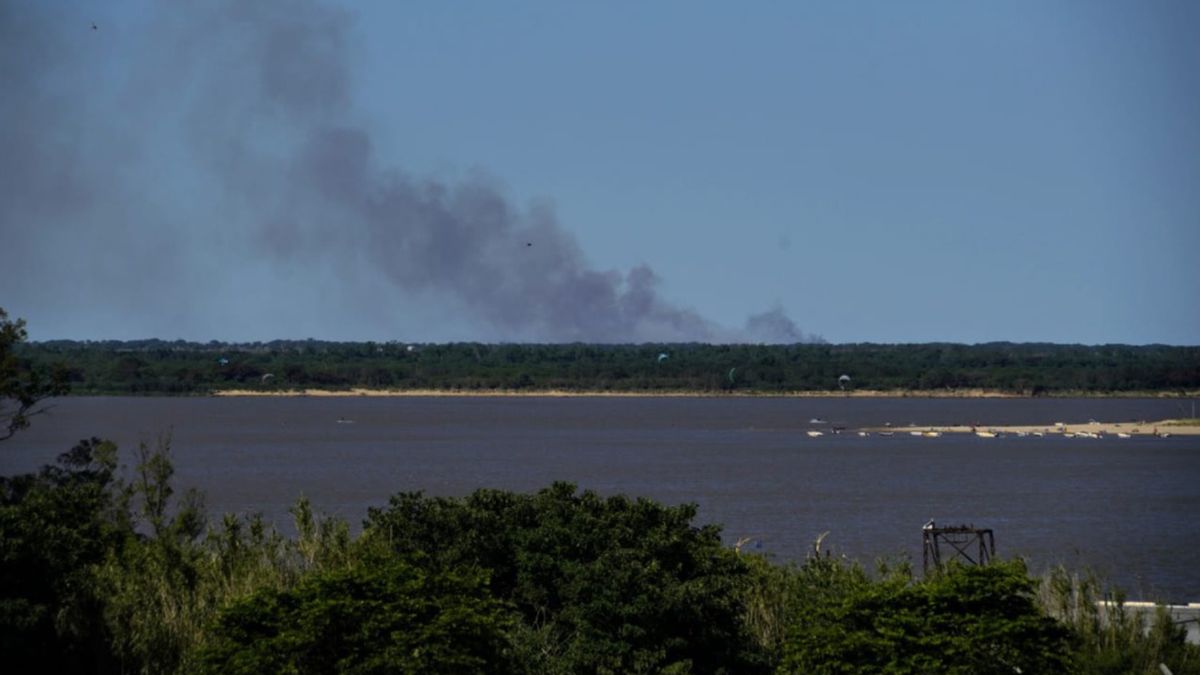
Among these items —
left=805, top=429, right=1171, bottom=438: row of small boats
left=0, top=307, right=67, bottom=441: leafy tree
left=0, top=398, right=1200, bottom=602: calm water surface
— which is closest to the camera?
left=0, top=307, right=67, bottom=441: leafy tree

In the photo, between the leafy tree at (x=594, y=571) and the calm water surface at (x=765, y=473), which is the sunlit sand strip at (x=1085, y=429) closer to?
the calm water surface at (x=765, y=473)

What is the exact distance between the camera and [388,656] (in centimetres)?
1941

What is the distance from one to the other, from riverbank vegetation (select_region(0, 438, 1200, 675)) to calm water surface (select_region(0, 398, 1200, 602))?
16902 millimetres

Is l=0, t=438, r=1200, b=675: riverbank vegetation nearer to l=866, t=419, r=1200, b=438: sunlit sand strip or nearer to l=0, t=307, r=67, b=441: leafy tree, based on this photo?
l=0, t=307, r=67, b=441: leafy tree

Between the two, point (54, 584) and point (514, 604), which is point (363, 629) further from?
point (54, 584)

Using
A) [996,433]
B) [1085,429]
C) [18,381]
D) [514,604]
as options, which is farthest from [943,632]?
[1085,429]

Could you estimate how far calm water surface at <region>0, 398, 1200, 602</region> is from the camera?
54594mm

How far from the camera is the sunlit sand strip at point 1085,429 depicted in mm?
132000

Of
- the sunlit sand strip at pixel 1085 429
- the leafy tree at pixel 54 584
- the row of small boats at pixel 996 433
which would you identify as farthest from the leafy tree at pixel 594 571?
the sunlit sand strip at pixel 1085 429

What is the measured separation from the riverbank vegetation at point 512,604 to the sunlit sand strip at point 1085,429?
353ft

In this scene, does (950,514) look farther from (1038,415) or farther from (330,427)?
(1038,415)

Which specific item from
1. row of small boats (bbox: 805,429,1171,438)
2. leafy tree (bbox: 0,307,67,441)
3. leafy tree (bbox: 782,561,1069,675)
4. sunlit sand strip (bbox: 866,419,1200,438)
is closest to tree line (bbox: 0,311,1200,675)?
leafy tree (bbox: 782,561,1069,675)

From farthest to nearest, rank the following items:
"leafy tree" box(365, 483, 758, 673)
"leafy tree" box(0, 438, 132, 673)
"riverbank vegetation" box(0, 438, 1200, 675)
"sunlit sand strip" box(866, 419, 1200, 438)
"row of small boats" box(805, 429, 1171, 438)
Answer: "sunlit sand strip" box(866, 419, 1200, 438) < "row of small boats" box(805, 429, 1171, 438) < "leafy tree" box(365, 483, 758, 673) < "leafy tree" box(0, 438, 132, 673) < "riverbank vegetation" box(0, 438, 1200, 675)

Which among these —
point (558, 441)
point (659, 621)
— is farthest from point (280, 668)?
point (558, 441)
